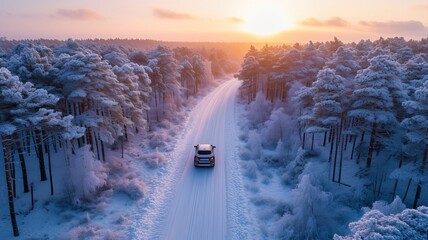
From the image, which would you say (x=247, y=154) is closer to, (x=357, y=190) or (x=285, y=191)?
(x=285, y=191)

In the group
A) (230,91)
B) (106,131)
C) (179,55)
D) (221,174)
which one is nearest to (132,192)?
(106,131)

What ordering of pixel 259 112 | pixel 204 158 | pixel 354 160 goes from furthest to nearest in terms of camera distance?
pixel 259 112 < pixel 354 160 < pixel 204 158

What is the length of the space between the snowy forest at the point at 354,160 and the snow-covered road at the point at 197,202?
58.9 inches

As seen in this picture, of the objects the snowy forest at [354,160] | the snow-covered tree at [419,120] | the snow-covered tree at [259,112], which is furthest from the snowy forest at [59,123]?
the snow-covered tree at [419,120]

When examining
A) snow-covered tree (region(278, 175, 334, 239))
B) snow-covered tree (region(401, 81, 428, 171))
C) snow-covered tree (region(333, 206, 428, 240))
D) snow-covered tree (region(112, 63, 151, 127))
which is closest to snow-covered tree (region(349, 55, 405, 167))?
snow-covered tree (region(401, 81, 428, 171))

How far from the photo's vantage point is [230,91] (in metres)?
73.2

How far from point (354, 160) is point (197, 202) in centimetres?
1688

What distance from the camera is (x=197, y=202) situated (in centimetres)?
1992

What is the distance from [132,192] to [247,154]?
509 inches

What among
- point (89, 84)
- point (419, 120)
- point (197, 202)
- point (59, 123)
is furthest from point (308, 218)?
point (89, 84)

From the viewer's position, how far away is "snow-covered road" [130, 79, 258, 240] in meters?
16.8

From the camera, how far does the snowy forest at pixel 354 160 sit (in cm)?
1556

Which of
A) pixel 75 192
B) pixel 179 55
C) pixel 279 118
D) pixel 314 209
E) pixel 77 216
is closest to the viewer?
pixel 314 209

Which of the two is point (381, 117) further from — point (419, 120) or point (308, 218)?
point (308, 218)
